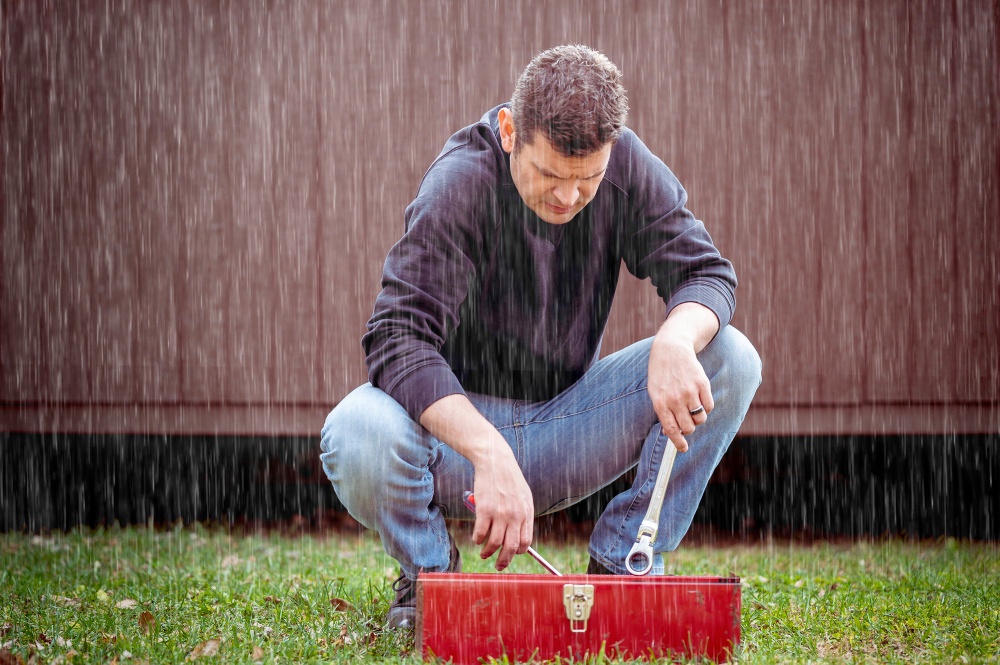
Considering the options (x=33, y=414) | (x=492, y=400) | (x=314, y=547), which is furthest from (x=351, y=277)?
(x=492, y=400)

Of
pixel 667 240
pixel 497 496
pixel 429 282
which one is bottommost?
pixel 497 496

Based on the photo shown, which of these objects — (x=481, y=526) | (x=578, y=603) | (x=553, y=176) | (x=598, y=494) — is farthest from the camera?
(x=598, y=494)

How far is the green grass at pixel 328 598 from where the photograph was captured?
2.27 metres

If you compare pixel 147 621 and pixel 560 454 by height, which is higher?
pixel 560 454

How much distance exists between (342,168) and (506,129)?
2.23 metres

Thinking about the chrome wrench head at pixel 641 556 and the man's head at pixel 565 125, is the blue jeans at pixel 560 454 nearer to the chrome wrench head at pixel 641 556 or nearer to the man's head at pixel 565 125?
the chrome wrench head at pixel 641 556

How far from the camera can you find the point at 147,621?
2535 mm

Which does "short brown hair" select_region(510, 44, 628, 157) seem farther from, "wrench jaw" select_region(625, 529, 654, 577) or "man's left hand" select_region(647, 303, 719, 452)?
"wrench jaw" select_region(625, 529, 654, 577)

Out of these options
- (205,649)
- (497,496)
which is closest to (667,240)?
(497,496)

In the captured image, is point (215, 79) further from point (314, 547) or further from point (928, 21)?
point (928, 21)

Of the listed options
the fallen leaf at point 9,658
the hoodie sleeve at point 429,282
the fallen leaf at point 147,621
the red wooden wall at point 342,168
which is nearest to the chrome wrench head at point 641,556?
the hoodie sleeve at point 429,282

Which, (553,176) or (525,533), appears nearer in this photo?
(525,533)

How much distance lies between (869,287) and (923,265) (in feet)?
0.90

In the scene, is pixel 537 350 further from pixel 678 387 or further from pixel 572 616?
pixel 572 616
